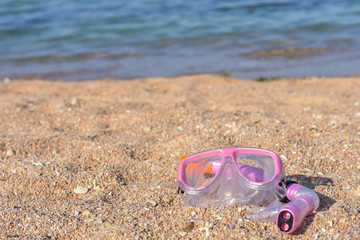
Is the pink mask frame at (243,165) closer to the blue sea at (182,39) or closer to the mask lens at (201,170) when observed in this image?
the mask lens at (201,170)

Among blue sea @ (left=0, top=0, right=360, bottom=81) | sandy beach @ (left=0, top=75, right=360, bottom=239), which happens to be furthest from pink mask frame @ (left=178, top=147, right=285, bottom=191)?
blue sea @ (left=0, top=0, right=360, bottom=81)

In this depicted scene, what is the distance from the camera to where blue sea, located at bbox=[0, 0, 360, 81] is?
748 centimetres

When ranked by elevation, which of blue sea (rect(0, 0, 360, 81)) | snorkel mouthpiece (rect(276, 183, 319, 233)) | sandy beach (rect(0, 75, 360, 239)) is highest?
snorkel mouthpiece (rect(276, 183, 319, 233))

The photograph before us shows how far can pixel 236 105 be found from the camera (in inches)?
183

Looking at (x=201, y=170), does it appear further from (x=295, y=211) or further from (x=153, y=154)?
(x=153, y=154)

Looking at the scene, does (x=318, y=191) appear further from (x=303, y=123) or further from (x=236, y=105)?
(x=236, y=105)

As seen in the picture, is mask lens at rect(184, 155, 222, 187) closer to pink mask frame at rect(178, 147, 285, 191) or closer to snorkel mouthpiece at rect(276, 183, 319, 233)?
pink mask frame at rect(178, 147, 285, 191)

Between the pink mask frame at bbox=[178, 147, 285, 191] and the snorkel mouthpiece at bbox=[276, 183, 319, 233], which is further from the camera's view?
the pink mask frame at bbox=[178, 147, 285, 191]

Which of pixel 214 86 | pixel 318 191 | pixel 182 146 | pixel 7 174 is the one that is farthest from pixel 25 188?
pixel 214 86

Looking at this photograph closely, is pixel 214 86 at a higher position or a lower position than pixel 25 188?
lower

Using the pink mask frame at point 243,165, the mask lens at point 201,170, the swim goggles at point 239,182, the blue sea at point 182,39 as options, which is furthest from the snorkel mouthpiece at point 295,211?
the blue sea at point 182,39

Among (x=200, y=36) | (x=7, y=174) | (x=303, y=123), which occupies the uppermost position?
(x=7, y=174)

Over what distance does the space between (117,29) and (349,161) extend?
858 cm

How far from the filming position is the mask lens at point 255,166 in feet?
7.72
